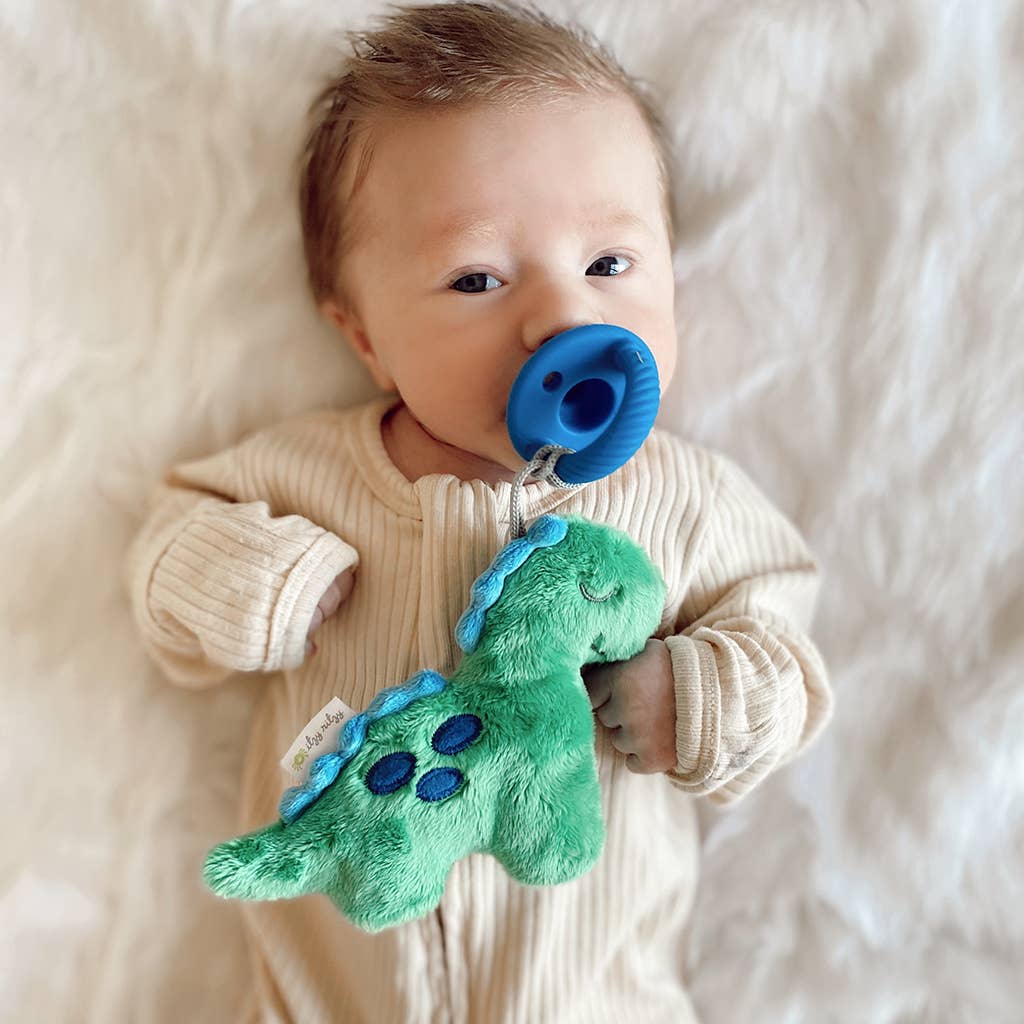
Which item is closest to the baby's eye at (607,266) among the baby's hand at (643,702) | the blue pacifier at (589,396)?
the blue pacifier at (589,396)

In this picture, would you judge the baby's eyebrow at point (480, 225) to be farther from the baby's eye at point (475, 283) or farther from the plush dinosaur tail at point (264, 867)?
the plush dinosaur tail at point (264, 867)

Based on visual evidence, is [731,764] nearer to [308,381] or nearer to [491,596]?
[491,596]

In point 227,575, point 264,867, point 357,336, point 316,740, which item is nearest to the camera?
point 264,867

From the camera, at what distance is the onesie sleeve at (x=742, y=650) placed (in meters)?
0.85

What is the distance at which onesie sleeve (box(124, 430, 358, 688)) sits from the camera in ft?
2.91

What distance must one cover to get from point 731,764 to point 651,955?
0.95ft

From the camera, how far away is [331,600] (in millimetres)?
928

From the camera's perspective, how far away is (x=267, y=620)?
88 centimetres

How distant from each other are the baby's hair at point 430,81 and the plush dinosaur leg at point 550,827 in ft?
1.82

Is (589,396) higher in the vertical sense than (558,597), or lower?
higher

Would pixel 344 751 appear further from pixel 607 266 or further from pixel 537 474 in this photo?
pixel 607 266

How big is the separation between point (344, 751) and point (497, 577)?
0.57ft

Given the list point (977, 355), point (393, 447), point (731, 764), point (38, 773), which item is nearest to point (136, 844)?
point (38, 773)

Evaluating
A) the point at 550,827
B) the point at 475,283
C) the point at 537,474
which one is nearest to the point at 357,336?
the point at 475,283
